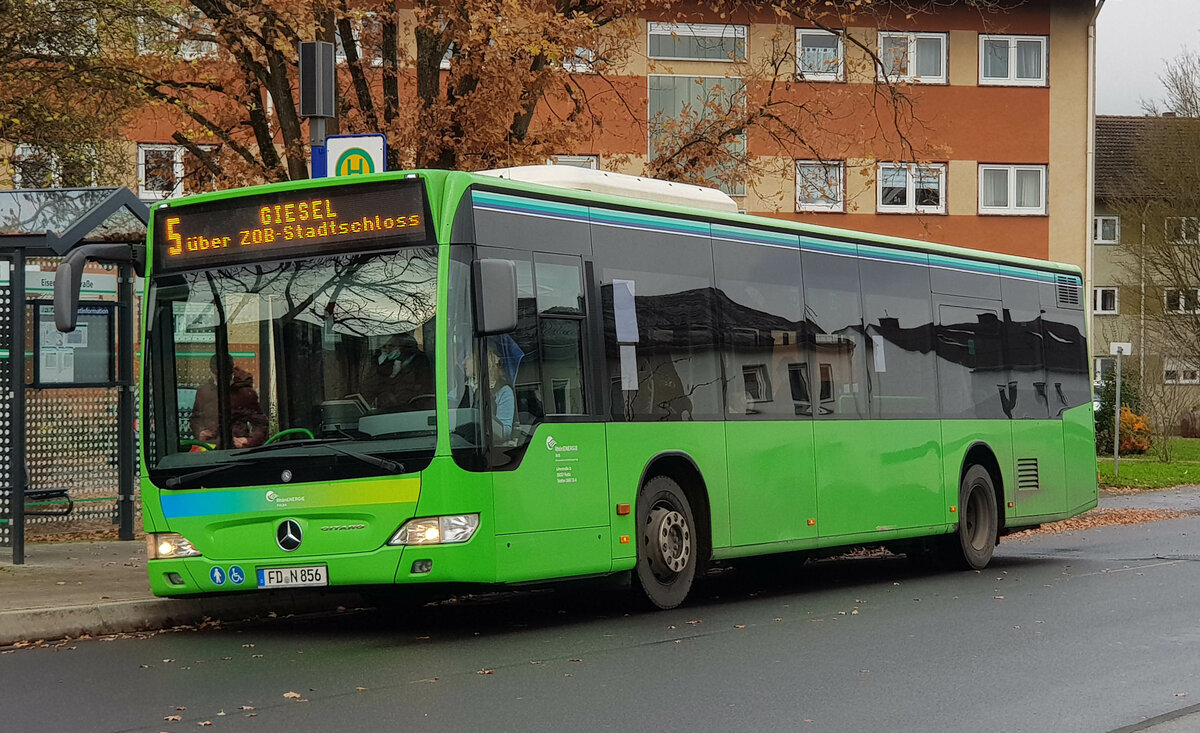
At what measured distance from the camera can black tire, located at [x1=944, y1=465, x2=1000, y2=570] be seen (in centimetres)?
1698

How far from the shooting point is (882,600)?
45.2 ft

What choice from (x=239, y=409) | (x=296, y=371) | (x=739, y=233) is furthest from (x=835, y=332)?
(x=239, y=409)

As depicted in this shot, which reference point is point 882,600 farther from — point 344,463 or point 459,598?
point 344,463

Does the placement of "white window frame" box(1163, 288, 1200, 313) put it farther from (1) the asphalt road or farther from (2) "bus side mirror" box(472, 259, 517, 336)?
(2) "bus side mirror" box(472, 259, 517, 336)

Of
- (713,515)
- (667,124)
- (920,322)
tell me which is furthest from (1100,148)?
(713,515)

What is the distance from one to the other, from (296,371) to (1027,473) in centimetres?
985

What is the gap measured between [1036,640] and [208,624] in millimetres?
5766

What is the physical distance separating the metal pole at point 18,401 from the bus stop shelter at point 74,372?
0.79 metres

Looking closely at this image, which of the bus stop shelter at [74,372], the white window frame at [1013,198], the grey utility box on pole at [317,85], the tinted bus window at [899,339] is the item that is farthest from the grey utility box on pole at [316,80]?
the white window frame at [1013,198]

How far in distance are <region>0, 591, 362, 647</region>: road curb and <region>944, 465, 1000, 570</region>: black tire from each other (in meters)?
6.51

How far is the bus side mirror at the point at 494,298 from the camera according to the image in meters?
10.5

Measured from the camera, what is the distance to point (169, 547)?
445 inches

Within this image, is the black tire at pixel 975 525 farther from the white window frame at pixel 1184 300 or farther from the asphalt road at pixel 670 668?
the white window frame at pixel 1184 300

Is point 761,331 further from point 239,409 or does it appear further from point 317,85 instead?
point 239,409
